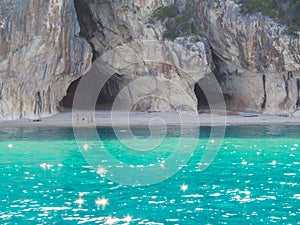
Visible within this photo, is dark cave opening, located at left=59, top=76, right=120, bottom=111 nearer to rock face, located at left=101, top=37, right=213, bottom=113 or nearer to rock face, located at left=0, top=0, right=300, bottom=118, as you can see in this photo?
rock face, located at left=0, top=0, right=300, bottom=118

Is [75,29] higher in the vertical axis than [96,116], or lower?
higher

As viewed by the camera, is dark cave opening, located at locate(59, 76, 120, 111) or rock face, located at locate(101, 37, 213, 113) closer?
rock face, located at locate(101, 37, 213, 113)

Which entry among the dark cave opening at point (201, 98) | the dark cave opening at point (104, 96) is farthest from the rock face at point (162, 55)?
the dark cave opening at point (201, 98)

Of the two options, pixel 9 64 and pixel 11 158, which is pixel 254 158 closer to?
pixel 11 158

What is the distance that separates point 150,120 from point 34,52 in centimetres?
815

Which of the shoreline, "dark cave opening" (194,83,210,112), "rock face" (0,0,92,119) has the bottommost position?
the shoreline

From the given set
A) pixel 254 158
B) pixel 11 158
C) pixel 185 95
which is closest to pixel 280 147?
pixel 254 158

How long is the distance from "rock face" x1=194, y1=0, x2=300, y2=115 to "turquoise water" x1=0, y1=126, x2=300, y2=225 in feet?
52.9

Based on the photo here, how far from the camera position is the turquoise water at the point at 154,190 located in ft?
28.2

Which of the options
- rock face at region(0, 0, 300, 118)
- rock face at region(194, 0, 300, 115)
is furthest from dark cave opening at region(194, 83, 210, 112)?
rock face at region(194, 0, 300, 115)

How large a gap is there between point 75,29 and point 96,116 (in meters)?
5.73

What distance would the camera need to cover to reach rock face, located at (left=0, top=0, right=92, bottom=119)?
2852cm

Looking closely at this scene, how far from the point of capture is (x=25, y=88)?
30016 mm

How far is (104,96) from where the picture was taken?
131 feet
